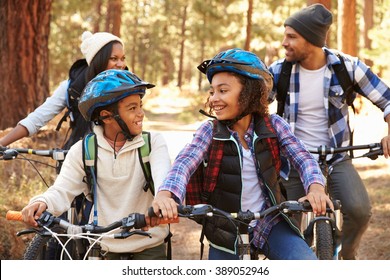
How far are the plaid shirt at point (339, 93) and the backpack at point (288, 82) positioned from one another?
33 mm

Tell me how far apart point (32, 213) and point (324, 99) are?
3115 mm

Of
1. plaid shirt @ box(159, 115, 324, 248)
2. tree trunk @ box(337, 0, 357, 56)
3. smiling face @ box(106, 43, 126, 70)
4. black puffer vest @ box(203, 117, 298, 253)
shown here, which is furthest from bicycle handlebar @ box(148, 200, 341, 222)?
tree trunk @ box(337, 0, 357, 56)

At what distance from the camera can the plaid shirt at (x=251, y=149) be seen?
369 cm

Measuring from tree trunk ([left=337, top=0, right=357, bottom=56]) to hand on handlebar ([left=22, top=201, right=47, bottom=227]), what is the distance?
13.4 metres

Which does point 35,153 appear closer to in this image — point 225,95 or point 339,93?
point 225,95

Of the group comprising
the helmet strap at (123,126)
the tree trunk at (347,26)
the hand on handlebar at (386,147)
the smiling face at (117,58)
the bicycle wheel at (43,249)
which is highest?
the tree trunk at (347,26)

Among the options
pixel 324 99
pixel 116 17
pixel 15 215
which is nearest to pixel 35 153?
pixel 15 215

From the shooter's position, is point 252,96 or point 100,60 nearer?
point 252,96

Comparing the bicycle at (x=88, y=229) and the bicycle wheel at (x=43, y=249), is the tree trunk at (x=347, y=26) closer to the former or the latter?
the bicycle wheel at (x=43, y=249)

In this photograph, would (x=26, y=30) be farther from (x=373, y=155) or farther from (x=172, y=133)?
(x=172, y=133)

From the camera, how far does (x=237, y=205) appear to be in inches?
154

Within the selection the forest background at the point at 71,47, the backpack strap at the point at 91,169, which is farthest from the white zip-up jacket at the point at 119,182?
the forest background at the point at 71,47

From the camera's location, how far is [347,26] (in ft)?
51.8
